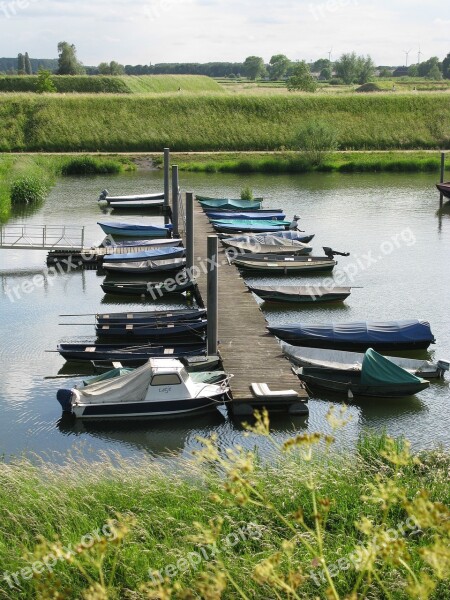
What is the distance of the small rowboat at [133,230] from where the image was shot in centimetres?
4331

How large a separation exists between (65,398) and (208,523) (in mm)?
8606

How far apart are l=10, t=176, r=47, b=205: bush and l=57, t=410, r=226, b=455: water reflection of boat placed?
3357cm

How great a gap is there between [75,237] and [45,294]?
10.3 metres

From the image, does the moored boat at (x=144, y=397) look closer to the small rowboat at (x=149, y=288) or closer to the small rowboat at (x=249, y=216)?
the small rowboat at (x=149, y=288)

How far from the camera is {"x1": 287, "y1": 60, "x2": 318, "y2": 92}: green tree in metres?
111

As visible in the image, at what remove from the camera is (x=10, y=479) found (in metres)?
15.7

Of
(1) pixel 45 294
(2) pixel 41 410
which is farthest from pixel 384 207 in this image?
(2) pixel 41 410

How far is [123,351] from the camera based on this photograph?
2475 cm

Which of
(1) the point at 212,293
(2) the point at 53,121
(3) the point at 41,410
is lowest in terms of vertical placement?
(3) the point at 41,410

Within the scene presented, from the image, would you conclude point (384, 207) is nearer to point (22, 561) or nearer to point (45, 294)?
point (45, 294)

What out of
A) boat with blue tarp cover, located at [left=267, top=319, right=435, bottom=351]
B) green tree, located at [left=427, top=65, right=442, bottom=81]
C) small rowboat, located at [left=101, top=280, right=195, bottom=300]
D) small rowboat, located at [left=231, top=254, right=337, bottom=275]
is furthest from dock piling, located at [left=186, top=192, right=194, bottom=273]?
green tree, located at [left=427, top=65, right=442, bottom=81]

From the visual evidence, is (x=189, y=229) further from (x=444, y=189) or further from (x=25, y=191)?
(x=444, y=189)

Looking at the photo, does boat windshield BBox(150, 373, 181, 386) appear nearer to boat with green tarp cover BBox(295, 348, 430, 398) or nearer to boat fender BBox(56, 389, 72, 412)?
→ boat fender BBox(56, 389, 72, 412)

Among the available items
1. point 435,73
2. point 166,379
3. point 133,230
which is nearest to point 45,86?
point 133,230
